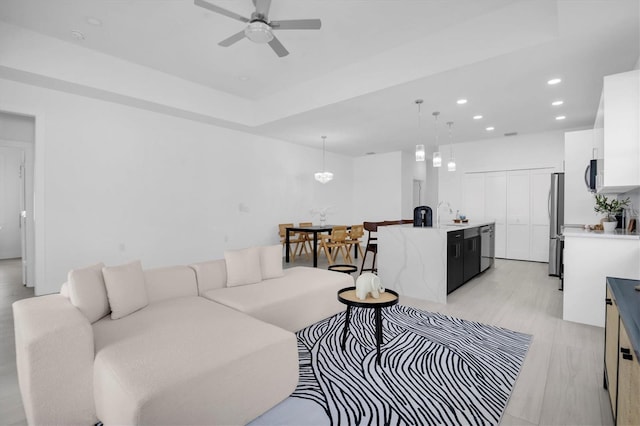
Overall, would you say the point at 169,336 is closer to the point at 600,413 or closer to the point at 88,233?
the point at 600,413

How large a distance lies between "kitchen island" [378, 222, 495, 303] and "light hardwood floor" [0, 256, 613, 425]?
0.63ft

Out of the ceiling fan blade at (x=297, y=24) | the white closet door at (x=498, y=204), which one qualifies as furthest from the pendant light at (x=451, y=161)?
the ceiling fan blade at (x=297, y=24)

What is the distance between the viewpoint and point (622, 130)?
2637mm

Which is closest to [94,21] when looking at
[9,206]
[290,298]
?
[290,298]

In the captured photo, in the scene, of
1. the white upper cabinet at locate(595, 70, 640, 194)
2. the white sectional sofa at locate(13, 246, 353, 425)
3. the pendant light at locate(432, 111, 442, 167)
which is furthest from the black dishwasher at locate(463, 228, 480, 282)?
the white sectional sofa at locate(13, 246, 353, 425)

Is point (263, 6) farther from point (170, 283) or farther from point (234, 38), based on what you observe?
point (170, 283)

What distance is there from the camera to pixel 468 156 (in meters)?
7.40

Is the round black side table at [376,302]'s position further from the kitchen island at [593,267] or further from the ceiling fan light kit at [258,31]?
the ceiling fan light kit at [258,31]

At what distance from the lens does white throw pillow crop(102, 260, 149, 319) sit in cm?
217

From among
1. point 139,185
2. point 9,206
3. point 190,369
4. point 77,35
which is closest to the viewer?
point 190,369

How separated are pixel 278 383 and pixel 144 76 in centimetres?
474

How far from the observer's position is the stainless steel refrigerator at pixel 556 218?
5.02 metres

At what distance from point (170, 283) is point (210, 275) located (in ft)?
1.21

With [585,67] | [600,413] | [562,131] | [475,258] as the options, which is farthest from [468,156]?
[600,413]
